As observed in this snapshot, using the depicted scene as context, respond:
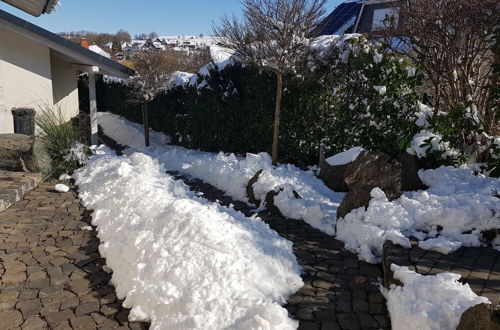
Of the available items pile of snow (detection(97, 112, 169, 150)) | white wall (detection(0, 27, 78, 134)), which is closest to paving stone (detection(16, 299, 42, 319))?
white wall (detection(0, 27, 78, 134))

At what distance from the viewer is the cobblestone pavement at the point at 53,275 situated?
300cm

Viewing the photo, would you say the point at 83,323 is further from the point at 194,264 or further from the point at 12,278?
the point at 12,278

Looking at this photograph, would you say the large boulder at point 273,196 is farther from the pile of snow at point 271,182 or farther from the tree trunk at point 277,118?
the tree trunk at point 277,118

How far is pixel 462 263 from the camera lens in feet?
11.1

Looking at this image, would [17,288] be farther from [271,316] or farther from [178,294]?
[271,316]

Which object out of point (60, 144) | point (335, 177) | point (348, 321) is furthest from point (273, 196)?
point (60, 144)

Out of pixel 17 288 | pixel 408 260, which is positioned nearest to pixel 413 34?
pixel 408 260

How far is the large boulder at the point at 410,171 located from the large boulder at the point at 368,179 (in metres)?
0.30

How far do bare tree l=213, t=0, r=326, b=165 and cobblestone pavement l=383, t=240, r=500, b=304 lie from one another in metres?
4.20

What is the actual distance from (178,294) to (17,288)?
1.53 metres

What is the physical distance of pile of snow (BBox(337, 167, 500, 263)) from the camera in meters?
3.85

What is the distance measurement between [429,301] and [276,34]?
5306mm

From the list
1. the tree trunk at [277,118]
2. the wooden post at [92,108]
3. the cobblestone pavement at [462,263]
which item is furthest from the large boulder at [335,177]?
the wooden post at [92,108]

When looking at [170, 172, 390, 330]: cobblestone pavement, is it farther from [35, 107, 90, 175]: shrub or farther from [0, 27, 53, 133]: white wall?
[0, 27, 53, 133]: white wall
